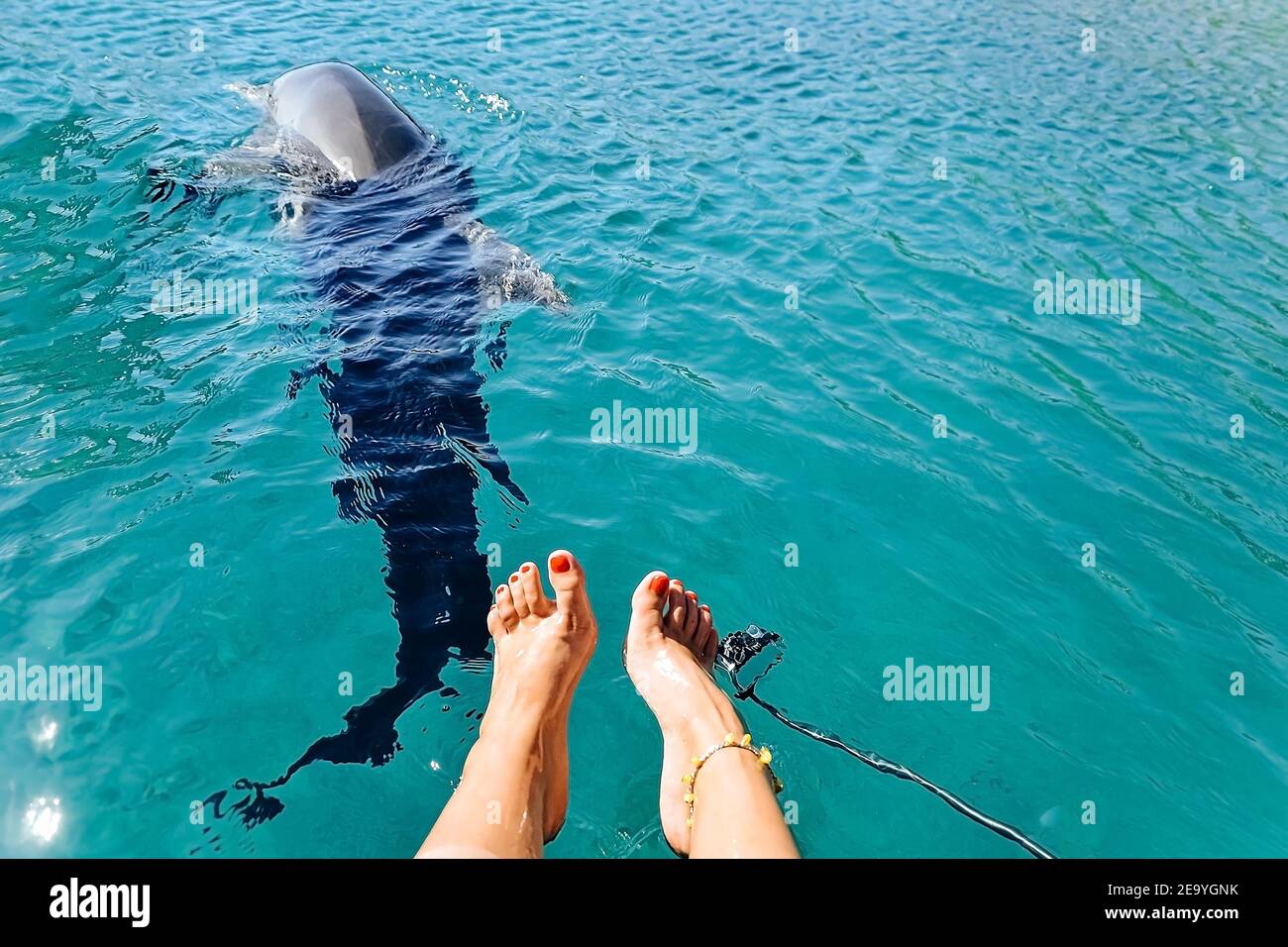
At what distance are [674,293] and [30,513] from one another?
4.83 m

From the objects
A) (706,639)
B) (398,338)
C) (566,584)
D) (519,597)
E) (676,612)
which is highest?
(398,338)

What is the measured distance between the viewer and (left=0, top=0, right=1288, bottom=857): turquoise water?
4.03 meters

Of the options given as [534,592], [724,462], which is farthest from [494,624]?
[724,462]

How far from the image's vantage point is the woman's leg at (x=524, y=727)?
3.15 m

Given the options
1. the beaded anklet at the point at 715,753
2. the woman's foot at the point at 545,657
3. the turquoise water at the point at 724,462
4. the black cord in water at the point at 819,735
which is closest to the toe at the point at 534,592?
the woman's foot at the point at 545,657

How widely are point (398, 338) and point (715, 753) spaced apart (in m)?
3.79

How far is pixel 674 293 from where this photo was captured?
7.59 m

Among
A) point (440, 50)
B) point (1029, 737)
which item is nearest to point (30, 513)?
point (1029, 737)

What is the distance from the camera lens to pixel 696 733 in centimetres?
384

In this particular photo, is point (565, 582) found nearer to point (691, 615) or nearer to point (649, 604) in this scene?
point (649, 604)

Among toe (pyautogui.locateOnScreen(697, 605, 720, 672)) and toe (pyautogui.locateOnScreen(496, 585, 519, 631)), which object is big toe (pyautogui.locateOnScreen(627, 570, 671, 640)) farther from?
toe (pyautogui.locateOnScreen(496, 585, 519, 631))

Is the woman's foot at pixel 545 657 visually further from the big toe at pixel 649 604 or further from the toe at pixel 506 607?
the big toe at pixel 649 604

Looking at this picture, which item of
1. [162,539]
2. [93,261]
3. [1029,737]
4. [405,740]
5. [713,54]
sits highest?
[713,54]
